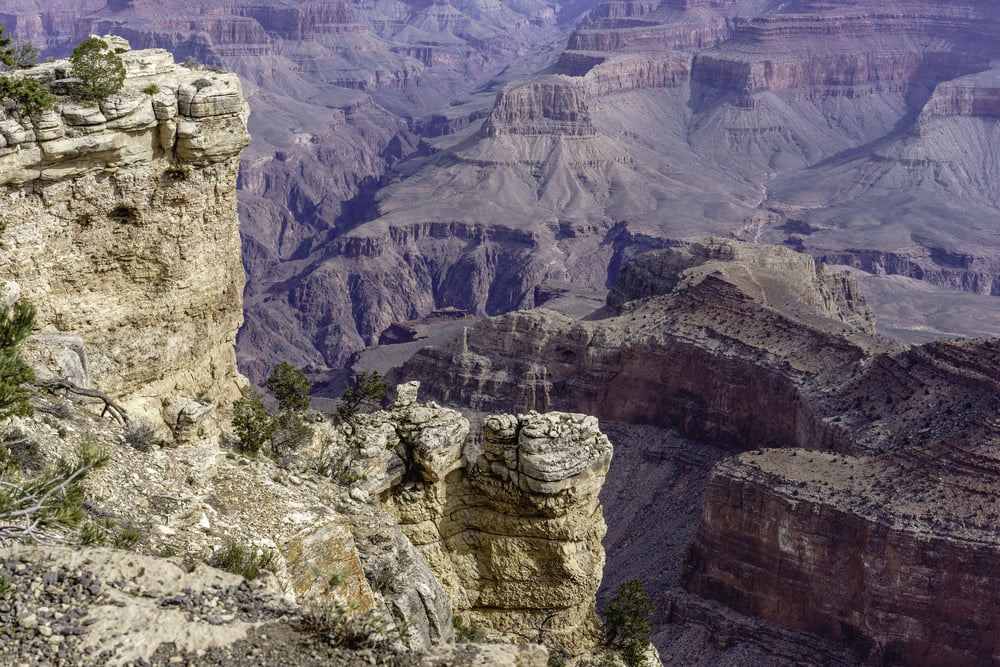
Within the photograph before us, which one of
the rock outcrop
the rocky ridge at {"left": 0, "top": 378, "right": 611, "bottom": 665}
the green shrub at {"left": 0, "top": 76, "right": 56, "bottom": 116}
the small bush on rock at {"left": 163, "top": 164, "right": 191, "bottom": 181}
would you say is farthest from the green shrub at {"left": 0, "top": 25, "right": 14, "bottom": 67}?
the rock outcrop

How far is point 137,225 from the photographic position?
96.2 ft

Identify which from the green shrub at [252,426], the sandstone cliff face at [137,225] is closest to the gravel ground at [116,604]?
the green shrub at [252,426]

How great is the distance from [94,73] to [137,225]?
12.8 ft

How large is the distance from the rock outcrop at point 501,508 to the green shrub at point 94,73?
36.0ft

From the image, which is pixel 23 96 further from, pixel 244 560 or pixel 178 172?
pixel 244 560

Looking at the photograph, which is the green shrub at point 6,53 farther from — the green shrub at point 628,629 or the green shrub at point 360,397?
the green shrub at point 628,629

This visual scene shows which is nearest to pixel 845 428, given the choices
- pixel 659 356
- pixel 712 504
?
pixel 712 504

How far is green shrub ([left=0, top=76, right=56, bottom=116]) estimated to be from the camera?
87.4 ft

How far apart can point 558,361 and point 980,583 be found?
3640 centimetres

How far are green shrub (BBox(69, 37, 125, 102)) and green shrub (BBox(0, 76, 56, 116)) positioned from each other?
1012 millimetres

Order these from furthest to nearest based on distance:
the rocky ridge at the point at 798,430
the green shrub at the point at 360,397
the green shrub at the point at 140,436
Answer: the rocky ridge at the point at 798,430, the green shrub at the point at 360,397, the green shrub at the point at 140,436

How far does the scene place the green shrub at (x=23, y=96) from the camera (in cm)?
2662

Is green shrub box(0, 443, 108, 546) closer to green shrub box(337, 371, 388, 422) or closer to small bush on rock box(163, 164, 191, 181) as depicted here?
small bush on rock box(163, 164, 191, 181)

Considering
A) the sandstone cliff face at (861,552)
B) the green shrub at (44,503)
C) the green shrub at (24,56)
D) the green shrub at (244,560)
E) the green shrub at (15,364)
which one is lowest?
the sandstone cliff face at (861,552)
